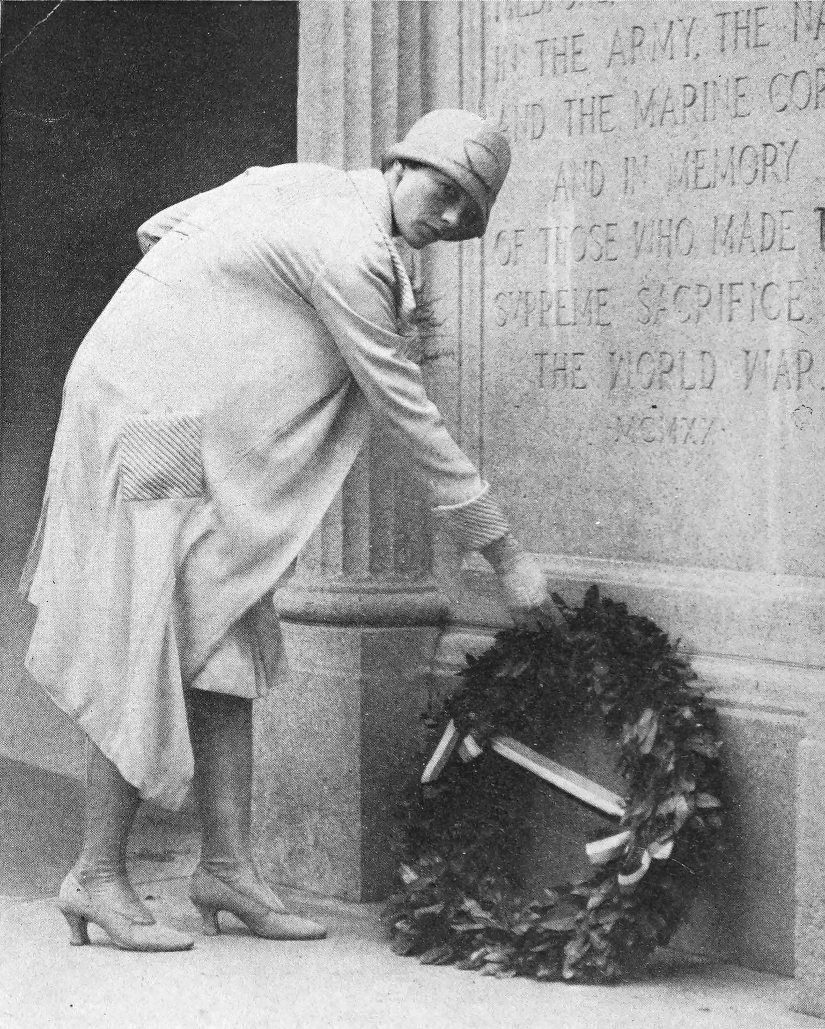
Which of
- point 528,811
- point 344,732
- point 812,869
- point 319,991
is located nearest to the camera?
point 812,869

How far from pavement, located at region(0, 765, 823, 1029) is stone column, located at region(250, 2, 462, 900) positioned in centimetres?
45

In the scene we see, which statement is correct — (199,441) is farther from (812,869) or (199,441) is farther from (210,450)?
(812,869)

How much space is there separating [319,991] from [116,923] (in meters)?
0.64

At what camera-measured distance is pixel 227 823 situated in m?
5.54

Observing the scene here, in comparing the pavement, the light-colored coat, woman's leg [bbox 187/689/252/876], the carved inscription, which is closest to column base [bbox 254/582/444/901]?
the pavement

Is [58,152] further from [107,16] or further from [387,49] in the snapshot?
[387,49]

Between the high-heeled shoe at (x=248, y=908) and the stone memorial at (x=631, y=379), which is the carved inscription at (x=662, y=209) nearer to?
A: the stone memorial at (x=631, y=379)

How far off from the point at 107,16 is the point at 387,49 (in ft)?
7.38

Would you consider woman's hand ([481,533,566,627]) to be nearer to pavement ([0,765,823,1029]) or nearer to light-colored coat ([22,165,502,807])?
light-colored coat ([22,165,502,807])

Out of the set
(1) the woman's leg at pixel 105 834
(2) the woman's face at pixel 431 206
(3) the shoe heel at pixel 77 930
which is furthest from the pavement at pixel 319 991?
(2) the woman's face at pixel 431 206

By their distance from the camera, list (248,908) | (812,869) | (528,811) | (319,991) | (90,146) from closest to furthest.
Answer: (812,869) → (319,991) → (248,908) → (528,811) → (90,146)

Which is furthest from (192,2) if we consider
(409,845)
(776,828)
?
(776,828)

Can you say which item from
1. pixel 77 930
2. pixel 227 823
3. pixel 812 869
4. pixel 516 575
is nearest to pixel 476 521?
pixel 516 575

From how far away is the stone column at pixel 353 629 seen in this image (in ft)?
20.1
